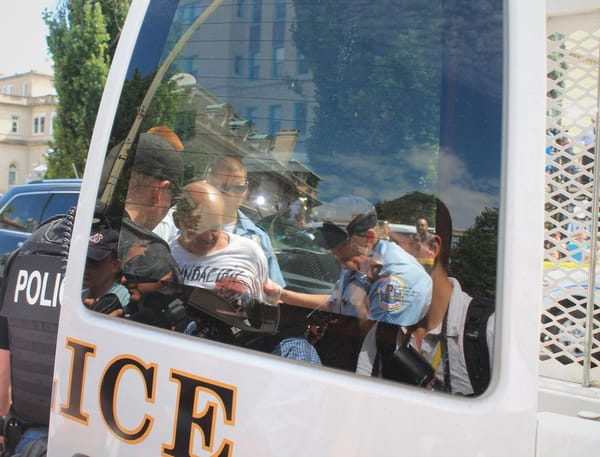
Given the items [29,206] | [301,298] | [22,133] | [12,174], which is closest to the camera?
[301,298]

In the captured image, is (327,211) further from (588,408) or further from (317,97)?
(588,408)

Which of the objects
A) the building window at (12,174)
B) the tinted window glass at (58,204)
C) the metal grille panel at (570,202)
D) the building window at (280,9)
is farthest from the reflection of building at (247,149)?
the building window at (12,174)

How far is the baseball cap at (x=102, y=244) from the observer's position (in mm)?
1391

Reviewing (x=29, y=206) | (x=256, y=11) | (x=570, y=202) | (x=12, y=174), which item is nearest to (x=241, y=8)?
(x=256, y=11)

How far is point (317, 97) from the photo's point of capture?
122 cm

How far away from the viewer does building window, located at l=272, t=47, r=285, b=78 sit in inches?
49.6

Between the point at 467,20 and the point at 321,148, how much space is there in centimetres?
40

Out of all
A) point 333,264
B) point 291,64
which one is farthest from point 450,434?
point 291,64

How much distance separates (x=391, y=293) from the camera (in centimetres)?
112

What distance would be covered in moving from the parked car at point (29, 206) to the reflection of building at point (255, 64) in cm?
555

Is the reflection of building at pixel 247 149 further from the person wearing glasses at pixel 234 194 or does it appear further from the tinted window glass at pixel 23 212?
the tinted window glass at pixel 23 212

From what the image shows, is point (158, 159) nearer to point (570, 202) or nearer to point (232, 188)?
point (232, 188)

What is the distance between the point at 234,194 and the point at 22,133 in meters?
53.2

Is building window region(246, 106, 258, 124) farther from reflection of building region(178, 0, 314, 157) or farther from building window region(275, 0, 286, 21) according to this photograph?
building window region(275, 0, 286, 21)
